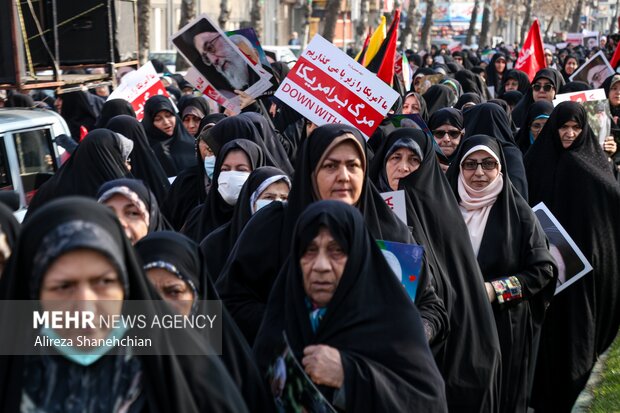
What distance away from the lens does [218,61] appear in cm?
866

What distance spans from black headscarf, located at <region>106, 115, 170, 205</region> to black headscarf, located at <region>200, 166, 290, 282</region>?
2.42 meters

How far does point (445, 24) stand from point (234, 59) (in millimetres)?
83002

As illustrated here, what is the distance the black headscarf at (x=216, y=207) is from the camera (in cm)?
575

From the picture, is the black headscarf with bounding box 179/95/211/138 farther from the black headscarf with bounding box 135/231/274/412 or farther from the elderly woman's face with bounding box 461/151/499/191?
the black headscarf with bounding box 135/231/274/412

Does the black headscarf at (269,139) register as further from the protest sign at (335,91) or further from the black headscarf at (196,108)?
the black headscarf at (196,108)

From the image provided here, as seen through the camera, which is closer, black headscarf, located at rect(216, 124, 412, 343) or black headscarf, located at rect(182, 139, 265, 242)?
black headscarf, located at rect(216, 124, 412, 343)

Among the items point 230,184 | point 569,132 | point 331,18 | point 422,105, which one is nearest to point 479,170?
point 230,184

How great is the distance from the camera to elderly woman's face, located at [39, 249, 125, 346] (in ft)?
8.33

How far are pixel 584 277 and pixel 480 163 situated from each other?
1.34 meters

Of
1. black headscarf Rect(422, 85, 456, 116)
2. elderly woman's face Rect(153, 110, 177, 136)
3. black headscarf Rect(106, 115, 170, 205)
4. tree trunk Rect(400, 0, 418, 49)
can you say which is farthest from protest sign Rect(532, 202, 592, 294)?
tree trunk Rect(400, 0, 418, 49)

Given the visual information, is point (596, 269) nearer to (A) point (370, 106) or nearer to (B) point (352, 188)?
(A) point (370, 106)

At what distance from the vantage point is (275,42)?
50.6 metres

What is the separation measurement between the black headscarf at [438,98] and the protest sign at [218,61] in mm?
2866

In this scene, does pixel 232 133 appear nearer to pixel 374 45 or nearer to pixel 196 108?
pixel 196 108
